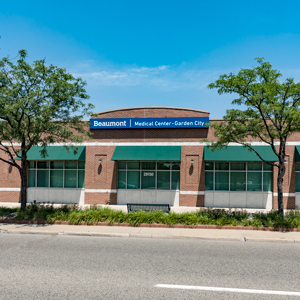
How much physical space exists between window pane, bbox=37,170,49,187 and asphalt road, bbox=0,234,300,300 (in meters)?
11.8

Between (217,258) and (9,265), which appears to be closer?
(9,265)

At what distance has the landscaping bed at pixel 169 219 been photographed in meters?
12.9

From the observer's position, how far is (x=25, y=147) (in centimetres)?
1453

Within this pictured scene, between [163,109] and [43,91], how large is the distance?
9394 millimetres

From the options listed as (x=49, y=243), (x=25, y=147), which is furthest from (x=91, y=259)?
(x=25, y=147)

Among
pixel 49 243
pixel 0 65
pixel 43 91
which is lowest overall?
pixel 49 243

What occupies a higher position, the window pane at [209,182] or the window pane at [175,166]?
the window pane at [175,166]

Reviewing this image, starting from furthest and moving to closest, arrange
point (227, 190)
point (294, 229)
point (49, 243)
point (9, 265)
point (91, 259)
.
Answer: point (227, 190) → point (294, 229) → point (49, 243) → point (91, 259) → point (9, 265)

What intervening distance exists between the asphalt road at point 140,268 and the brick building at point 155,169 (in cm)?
995

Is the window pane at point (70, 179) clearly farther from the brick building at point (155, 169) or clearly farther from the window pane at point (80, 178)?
the window pane at point (80, 178)

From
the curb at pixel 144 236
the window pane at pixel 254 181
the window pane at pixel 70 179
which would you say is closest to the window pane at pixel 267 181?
the window pane at pixel 254 181

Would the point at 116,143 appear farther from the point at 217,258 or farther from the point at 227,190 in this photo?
the point at 217,258

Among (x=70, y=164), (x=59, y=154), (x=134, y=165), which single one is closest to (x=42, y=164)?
(x=59, y=154)

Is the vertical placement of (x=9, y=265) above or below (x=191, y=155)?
below
